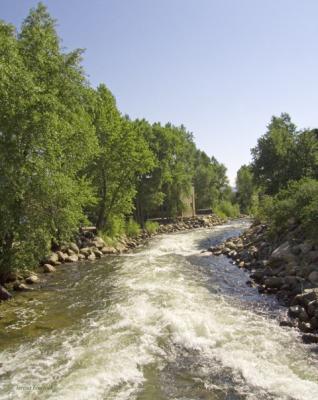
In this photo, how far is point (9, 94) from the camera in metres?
13.3

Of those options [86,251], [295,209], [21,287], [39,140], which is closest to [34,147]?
[39,140]

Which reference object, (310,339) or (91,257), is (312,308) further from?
(91,257)

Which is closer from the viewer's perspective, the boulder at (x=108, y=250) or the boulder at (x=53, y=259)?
the boulder at (x=53, y=259)

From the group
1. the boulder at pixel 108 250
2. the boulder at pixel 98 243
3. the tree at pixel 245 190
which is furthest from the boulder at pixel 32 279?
the tree at pixel 245 190

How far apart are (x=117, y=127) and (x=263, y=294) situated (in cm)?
2014

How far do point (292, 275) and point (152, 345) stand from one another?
6949mm

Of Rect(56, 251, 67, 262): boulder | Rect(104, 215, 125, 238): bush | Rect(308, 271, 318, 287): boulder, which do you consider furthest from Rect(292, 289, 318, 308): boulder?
Rect(104, 215, 125, 238): bush

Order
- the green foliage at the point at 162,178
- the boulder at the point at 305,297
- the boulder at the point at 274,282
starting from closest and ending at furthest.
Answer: the boulder at the point at 305,297 < the boulder at the point at 274,282 < the green foliage at the point at 162,178

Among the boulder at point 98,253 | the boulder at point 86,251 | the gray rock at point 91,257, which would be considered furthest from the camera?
the boulder at point 98,253

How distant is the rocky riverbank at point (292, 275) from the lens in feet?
Result: 33.1

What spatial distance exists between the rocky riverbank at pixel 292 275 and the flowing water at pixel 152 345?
0.48m

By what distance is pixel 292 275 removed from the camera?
13656 mm

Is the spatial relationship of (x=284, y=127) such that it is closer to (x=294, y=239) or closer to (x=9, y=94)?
(x=294, y=239)

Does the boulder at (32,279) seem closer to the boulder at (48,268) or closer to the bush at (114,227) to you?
the boulder at (48,268)
